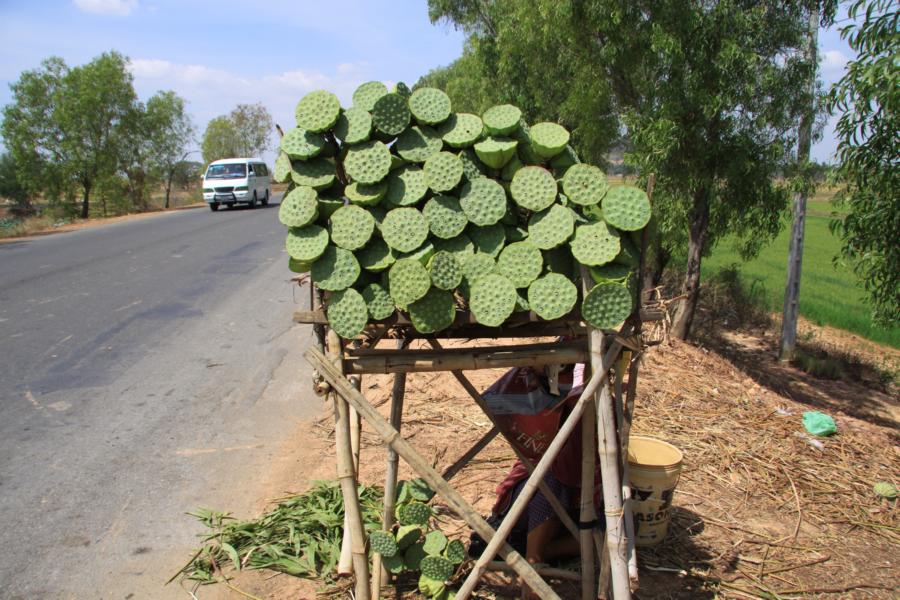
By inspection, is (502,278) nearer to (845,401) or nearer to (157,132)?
(845,401)

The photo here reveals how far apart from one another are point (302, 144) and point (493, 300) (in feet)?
3.33

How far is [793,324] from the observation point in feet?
32.3

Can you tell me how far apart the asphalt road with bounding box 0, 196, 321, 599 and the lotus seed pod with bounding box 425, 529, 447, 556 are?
1.28 m

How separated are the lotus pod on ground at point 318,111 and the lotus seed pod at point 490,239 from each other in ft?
2.45

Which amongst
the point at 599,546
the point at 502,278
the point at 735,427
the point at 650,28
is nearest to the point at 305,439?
the point at 599,546

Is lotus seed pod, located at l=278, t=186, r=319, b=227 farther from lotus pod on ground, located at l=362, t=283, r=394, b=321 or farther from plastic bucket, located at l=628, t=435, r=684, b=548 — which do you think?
plastic bucket, located at l=628, t=435, r=684, b=548

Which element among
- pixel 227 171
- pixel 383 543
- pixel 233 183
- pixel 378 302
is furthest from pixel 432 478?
pixel 227 171

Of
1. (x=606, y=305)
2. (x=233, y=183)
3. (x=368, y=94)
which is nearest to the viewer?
(x=606, y=305)

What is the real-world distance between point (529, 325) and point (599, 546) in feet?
3.58

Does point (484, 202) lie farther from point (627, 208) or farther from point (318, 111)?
point (318, 111)

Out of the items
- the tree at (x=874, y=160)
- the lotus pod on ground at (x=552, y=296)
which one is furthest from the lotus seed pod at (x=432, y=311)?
the tree at (x=874, y=160)

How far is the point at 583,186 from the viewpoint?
8.34ft

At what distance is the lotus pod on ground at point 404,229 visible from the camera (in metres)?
2.53

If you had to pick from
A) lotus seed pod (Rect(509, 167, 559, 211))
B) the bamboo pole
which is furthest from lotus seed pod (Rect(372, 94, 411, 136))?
the bamboo pole
